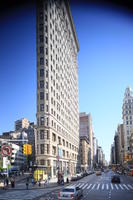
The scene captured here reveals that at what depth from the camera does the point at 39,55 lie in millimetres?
73688

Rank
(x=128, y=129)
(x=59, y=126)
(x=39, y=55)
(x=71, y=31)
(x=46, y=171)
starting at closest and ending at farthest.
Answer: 1. (x=46, y=171)
2. (x=39, y=55)
3. (x=59, y=126)
4. (x=71, y=31)
5. (x=128, y=129)

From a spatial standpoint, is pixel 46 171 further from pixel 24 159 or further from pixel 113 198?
pixel 24 159

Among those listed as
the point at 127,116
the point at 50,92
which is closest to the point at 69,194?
the point at 50,92

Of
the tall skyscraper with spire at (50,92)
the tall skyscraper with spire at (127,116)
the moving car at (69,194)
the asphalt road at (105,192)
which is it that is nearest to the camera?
the moving car at (69,194)

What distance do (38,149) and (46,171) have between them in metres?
6.69

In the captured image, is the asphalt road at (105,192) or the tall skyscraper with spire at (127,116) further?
the tall skyscraper with spire at (127,116)

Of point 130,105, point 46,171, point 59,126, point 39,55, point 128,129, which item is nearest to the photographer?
point 46,171

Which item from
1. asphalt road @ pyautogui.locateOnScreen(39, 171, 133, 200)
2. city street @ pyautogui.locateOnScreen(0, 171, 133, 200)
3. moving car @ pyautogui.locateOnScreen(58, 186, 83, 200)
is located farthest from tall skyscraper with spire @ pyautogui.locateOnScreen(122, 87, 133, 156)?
moving car @ pyautogui.locateOnScreen(58, 186, 83, 200)

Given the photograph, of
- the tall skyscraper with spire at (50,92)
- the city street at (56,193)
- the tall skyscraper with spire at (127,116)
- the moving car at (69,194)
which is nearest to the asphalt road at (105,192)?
the city street at (56,193)

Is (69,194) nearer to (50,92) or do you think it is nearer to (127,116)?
(50,92)

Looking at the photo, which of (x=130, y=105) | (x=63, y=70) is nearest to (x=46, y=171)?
(x=63, y=70)

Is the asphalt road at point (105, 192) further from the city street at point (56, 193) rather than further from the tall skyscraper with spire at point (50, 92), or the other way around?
the tall skyscraper with spire at point (50, 92)

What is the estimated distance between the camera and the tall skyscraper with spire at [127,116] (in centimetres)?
17362

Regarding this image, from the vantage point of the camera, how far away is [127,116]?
18225 centimetres
